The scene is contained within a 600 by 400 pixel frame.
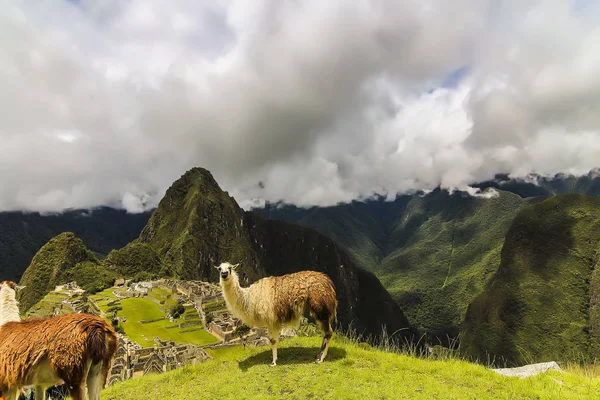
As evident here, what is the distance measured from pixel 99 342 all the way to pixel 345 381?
4902 mm

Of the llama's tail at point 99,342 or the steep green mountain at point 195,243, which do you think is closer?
the llama's tail at point 99,342

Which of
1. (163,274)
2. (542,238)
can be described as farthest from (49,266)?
(542,238)

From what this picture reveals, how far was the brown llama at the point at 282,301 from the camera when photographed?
8125 mm

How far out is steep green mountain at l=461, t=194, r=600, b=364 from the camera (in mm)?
105688

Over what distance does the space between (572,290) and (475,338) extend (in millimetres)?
45295

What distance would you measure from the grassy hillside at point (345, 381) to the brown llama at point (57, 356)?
2411mm

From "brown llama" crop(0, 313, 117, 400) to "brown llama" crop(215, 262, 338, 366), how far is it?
3409 millimetres

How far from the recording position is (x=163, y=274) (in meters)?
120

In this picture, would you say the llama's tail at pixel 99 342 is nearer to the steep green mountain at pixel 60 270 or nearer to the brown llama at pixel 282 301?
the brown llama at pixel 282 301

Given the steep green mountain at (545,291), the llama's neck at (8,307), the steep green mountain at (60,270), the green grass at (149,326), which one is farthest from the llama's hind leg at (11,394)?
the steep green mountain at (545,291)

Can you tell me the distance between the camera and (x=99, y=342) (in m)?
5.27

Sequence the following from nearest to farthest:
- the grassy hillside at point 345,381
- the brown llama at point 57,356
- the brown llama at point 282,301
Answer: the brown llama at point 57,356 → the grassy hillside at point 345,381 → the brown llama at point 282,301

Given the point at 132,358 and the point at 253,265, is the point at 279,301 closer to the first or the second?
the point at 132,358

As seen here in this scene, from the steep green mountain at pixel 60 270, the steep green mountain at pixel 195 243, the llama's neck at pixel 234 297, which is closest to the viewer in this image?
the llama's neck at pixel 234 297
